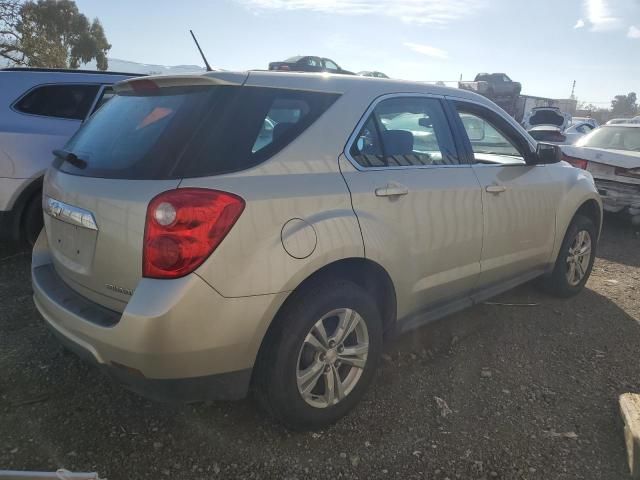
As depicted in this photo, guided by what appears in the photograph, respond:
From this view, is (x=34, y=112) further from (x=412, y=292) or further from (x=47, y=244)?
(x=412, y=292)

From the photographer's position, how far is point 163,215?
1.95 metres

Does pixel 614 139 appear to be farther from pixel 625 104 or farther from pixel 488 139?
pixel 625 104

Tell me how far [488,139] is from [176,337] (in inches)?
108

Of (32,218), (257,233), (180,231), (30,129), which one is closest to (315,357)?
(257,233)

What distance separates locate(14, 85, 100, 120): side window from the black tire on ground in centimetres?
80

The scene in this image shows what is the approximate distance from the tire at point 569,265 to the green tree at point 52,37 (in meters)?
20.1

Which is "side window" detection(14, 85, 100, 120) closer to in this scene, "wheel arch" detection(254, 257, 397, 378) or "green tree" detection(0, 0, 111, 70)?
"wheel arch" detection(254, 257, 397, 378)

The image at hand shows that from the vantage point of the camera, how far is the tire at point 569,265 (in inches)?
A: 166

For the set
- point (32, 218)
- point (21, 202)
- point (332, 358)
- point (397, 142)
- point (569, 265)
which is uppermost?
point (397, 142)

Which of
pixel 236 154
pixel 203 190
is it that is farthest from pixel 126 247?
pixel 236 154

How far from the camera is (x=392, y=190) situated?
2.61 m

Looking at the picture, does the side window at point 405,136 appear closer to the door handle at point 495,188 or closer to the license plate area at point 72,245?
the door handle at point 495,188

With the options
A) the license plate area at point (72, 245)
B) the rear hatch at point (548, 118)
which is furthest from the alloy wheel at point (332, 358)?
the rear hatch at point (548, 118)

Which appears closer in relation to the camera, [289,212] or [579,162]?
[289,212]
